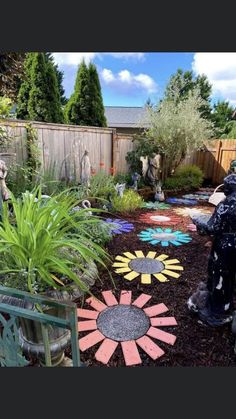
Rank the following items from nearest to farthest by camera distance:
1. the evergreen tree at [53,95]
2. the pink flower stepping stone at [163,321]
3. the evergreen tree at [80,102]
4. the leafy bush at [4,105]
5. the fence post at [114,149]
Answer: the pink flower stepping stone at [163,321], the leafy bush at [4,105], the fence post at [114,149], the evergreen tree at [53,95], the evergreen tree at [80,102]

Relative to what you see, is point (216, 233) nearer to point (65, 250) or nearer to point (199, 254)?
point (65, 250)

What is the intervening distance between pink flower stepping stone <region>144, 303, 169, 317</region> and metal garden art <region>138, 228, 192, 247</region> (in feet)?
4.95

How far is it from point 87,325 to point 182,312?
0.87 m

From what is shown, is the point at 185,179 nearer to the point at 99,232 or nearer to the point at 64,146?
the point at 64,146

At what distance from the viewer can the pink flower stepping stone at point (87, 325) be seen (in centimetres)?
206

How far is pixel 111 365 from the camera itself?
1707 mm

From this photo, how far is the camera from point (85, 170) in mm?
5289

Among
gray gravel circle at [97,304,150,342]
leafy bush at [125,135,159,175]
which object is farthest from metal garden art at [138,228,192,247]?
leafy bush at [125,135,159,175]

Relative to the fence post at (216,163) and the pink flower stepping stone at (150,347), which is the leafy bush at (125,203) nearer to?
the pink flower stepping stone at (150,347)

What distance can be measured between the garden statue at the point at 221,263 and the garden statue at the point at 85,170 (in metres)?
3.56

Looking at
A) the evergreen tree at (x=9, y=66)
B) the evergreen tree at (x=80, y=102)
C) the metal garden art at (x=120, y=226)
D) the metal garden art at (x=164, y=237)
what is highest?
the evergreen tree at (x=80, y=102)

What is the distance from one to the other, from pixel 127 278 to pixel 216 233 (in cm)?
129

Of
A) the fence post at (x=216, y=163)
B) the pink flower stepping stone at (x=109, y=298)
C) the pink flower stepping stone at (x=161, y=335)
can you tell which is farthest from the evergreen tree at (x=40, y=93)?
the pink flower stepping stone at (x=161, y=335)

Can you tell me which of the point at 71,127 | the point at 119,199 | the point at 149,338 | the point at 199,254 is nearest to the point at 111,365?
the point at 149,338
